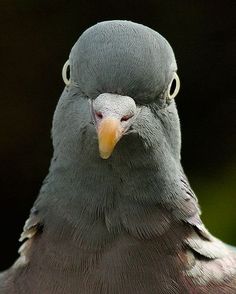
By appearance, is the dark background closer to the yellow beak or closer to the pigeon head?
the pigeon head

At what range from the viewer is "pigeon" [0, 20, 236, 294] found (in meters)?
2.97

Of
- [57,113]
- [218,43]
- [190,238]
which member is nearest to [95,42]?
[57,113]

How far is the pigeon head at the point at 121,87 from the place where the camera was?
289cm

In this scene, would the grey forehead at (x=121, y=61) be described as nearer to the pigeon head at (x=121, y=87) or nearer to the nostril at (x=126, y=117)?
the pigeon head at (x=121, y=87)

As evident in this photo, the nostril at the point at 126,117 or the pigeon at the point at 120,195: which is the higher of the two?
the nostril at the point at 126,117

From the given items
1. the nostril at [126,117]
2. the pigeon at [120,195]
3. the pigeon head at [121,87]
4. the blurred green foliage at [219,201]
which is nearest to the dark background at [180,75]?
the blurred green foliage at [219,201]

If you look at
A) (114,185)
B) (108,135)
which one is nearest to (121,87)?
(108,135)

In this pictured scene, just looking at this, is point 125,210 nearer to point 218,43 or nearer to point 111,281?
point 111,281

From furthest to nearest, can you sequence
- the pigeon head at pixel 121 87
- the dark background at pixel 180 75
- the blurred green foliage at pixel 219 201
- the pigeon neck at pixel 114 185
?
the dark background at pixel 180 75 < the blurred green foliage at pixel 219 201 < the pigeon neck at pixel 114 185 < the pigeon head at pixel 121 87

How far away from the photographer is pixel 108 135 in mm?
2709

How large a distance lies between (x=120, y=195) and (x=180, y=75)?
2924 millimetres

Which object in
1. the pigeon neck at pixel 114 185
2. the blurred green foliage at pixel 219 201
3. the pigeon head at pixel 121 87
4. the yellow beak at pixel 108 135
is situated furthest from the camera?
the blurred green foliage at pixel 219 201

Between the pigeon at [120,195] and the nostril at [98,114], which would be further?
the pigeon at [120,195]

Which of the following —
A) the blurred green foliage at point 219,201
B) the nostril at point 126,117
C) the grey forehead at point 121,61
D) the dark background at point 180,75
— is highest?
the grey forehead at point 121,61
